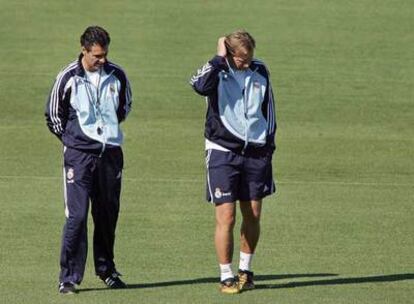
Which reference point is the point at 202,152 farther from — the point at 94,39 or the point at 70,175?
the point at 94,39

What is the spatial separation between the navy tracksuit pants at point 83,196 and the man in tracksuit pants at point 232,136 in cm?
78

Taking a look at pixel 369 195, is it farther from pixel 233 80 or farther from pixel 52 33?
pixel 52 33

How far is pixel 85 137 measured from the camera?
11.0 m

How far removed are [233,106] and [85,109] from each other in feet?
3.89

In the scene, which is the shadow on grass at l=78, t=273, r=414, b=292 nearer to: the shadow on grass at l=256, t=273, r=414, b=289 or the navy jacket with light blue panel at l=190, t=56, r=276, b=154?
the shadow on grass at l=256, t=273, r=414, b=289

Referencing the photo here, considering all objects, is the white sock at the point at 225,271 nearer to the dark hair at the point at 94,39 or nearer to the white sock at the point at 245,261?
the white sock at the point at 245,261

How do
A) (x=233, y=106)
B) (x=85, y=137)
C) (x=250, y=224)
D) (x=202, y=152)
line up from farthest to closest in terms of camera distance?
1. (x=202, y=152)
2. (x=250, y=224)
3. (x=233, y=106)
4. (x=85, y=137)

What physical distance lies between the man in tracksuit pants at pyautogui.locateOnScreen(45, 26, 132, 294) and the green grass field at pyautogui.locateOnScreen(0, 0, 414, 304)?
46 cm

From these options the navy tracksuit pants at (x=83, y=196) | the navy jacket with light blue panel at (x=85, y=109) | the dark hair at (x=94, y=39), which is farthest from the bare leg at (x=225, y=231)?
the dark hair at (x=94, y=39)

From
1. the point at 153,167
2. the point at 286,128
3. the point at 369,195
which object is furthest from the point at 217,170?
the point at 286,128

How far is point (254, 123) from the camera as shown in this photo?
11.2m

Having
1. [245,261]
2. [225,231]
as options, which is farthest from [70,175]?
[245,261]

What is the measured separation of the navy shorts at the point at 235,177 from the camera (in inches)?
439

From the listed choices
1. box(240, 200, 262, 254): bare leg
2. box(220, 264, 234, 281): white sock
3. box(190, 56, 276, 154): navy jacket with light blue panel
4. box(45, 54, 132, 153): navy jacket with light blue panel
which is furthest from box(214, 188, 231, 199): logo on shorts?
box(45, 54, 132, 153): navy jacket with light blue panel
